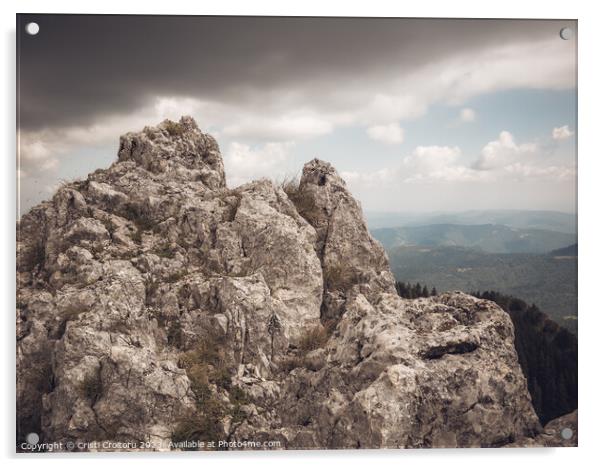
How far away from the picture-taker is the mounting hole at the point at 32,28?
12.4 metres

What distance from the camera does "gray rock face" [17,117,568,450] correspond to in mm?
10844

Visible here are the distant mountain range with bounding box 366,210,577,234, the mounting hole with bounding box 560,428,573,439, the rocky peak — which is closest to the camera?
the mounting hole with bounding box 560,428,573,439

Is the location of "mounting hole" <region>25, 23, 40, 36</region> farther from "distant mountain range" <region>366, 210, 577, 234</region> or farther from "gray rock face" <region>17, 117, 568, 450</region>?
"distant mountain range" <region>366, 210, 577, 234</region>

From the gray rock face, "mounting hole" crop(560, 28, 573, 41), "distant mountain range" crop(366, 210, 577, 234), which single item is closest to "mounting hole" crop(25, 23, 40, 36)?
the gray rock face

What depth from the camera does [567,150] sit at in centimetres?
1309

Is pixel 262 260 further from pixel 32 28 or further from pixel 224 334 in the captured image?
pixel 32 28

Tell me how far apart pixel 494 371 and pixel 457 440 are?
2.00 m

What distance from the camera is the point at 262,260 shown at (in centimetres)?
1364

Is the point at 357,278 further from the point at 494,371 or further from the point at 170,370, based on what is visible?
the point at 170,370

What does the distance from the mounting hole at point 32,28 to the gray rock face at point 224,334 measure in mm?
3913

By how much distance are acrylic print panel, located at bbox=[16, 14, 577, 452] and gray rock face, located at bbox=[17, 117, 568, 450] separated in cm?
6

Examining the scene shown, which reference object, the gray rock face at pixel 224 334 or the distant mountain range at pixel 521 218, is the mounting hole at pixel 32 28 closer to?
the gray rock face at pixel 224 334

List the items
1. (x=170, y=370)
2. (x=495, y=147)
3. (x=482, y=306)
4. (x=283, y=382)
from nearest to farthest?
(x=170, y=370)
(x=283, y=382)
(x=482, y=306)
(x=495, y=147)
